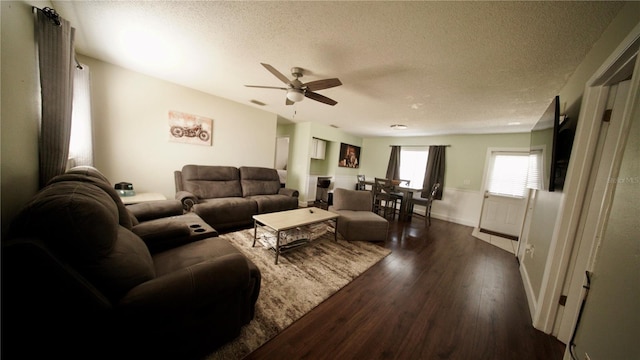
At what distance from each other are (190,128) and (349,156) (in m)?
4.43

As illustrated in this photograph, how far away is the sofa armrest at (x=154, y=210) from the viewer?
200 cm

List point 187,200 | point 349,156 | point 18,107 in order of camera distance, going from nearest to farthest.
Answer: point 18,107 < point 187,200 < point 349,156

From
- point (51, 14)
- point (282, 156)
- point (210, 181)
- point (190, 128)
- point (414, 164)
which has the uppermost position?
point (51, 14)

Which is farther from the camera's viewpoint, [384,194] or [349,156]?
[349,156]

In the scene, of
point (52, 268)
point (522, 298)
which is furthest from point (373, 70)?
point (522, 298)

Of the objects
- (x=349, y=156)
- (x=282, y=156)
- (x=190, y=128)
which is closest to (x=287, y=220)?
(x=190, y=128)

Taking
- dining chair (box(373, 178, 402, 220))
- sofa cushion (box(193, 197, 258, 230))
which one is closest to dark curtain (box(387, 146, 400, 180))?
dining chair (box(373, 178, 402, 220))

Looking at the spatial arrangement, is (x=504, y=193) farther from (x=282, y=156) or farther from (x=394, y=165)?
(x=282, y=156)

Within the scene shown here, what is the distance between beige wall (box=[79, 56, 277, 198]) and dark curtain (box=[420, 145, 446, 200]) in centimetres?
477

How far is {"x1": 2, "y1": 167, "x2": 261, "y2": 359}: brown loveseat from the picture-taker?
0.70m

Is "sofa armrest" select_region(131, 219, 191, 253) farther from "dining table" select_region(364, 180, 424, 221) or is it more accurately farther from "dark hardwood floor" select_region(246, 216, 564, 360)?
"dining table" select_region(364, 180, 424, 221)

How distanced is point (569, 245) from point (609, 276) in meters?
1.00

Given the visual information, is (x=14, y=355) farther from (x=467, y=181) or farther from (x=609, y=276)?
(x=467, y=181)

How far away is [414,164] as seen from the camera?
5.59 metres
